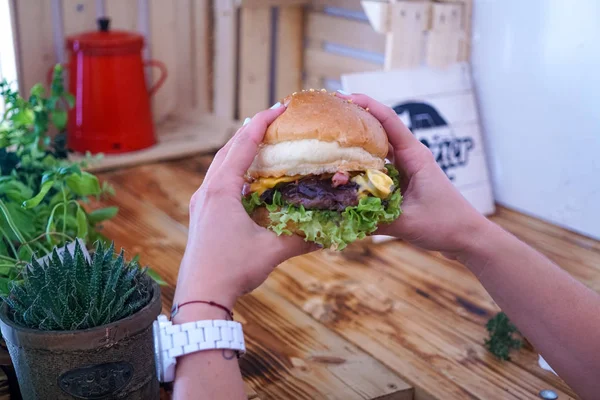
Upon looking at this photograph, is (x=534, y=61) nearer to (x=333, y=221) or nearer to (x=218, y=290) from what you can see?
(x=333, y=221)

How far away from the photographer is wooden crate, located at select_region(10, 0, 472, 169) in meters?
2.56

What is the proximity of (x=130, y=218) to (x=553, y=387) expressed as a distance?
1.25 metres

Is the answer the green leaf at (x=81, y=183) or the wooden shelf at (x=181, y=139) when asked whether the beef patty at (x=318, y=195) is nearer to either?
the green leaf at (x=81, y=183)

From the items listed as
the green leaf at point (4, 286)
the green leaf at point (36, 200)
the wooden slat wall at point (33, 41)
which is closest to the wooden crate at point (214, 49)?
the wooden slat wall at point (33, 41)

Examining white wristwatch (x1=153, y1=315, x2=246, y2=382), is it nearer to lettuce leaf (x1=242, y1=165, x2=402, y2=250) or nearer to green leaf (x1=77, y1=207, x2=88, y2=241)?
lettuce leaf (x1=242, y1=165, x2=402, y2=250)

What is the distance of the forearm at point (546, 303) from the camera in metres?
0.96

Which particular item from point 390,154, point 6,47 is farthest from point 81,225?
point 6,47

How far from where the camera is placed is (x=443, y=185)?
1.06 metres

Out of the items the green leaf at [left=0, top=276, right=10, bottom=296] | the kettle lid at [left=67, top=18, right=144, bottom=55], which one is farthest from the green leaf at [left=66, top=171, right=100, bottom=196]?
the kettle lid at [left=67, top=18, right=144, bottom=55]

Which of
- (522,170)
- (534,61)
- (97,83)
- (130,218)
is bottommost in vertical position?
(130,218)

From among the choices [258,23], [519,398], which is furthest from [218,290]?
[258,23]

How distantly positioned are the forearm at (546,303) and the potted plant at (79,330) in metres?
0.51

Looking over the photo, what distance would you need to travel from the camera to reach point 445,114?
2092 millimetres

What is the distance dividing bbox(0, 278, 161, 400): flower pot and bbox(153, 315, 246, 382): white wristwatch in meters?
0.06
